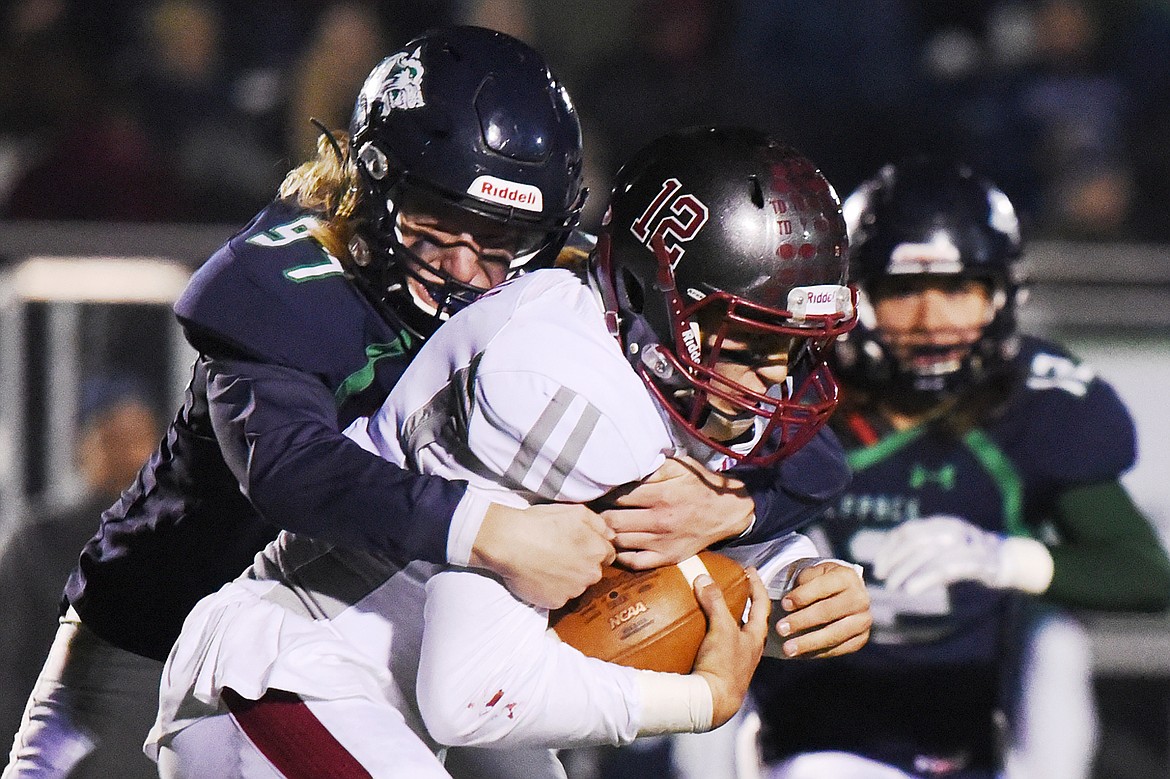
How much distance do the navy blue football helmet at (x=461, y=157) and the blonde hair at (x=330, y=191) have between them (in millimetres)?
21

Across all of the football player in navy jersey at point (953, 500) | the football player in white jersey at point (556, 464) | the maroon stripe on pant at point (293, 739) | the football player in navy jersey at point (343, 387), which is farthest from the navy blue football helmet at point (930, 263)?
the maroon stripe on pant at point (293, 739)

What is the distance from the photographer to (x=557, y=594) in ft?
6.19

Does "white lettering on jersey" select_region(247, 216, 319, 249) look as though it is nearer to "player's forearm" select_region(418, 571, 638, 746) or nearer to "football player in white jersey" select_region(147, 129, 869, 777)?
"football player in white jersey" select_region(147, 129, 869, 777)

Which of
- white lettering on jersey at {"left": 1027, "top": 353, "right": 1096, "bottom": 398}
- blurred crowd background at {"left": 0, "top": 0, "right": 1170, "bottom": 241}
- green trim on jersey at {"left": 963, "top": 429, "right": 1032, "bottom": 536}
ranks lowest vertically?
blurred crowd background at {"left": 0, "top": 0, "right": 1170, "bottom": 241}

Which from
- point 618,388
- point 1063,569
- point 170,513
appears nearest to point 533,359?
point 618,388

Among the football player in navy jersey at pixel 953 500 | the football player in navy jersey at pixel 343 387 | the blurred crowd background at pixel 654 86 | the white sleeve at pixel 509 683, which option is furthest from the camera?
the blurred crowd background at pixel 654 86

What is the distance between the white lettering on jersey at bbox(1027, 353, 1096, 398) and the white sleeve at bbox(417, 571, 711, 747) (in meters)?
1.56

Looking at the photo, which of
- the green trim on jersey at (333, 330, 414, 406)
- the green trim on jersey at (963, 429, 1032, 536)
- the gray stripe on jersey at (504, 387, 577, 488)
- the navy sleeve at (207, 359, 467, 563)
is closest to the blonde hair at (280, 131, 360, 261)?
the green trim on jersey at (333, 330, 414, 406)

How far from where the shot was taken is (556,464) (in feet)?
6.19

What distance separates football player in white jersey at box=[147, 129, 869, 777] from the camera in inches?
73.8

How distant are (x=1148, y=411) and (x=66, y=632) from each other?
3.08 metres

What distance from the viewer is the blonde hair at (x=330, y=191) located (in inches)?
94.1

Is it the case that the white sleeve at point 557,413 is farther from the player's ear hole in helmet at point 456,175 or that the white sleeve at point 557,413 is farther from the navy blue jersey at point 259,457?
the player's ear hole in helmet at point 456,175

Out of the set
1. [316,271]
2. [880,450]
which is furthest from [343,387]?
[880,450]
